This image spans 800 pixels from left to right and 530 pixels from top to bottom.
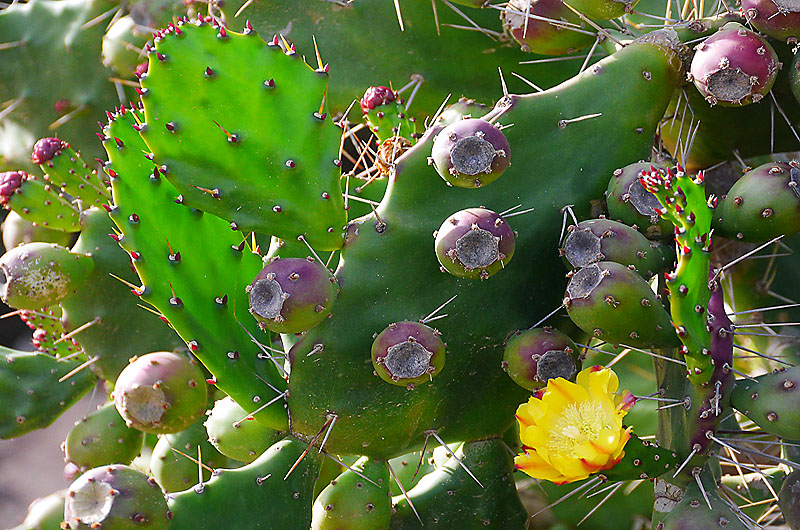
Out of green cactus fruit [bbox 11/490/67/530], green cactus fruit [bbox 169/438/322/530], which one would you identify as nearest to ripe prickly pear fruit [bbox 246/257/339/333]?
green cactus fruit [bbox 169/438/322/530]

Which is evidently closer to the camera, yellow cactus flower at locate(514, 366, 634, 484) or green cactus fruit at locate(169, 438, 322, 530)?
yellow cactus flower at locate(514, 366, 634, 484)

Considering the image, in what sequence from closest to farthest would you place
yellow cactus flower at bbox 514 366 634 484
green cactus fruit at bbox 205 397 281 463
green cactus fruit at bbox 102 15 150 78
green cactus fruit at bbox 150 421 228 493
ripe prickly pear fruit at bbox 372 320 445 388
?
yellow cactus flower at bbox 514 366 634 484 → ripe prickly pear fruit at bbox 372 320 445 388 → green cactus fruit at bbox 205 397 281 463 → green cactus fruit at bbox 150 421 228 493 → green cactus fruit at bbox 102 15 150 78

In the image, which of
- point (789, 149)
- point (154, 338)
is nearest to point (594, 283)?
point (789, 149)

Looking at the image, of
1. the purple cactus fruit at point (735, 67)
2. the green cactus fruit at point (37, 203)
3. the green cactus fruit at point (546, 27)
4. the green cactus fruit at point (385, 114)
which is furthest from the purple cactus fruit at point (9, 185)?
the purple cactus fruit at point (735, 67)

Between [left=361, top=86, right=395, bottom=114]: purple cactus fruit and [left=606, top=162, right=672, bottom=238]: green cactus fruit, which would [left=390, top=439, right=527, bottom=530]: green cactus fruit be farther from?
[left=361, top=86, right=395, bottom=114]: purple cactus fruit

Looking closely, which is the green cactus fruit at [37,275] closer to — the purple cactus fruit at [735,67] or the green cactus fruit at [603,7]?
the green cactus fruit at [603,7]

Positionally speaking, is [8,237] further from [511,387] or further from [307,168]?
[511,387]

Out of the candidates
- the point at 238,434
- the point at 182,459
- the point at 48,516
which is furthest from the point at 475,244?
the point at 48,516

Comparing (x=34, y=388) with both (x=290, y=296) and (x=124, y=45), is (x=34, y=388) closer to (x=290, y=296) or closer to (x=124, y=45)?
(x=124, y=45)
